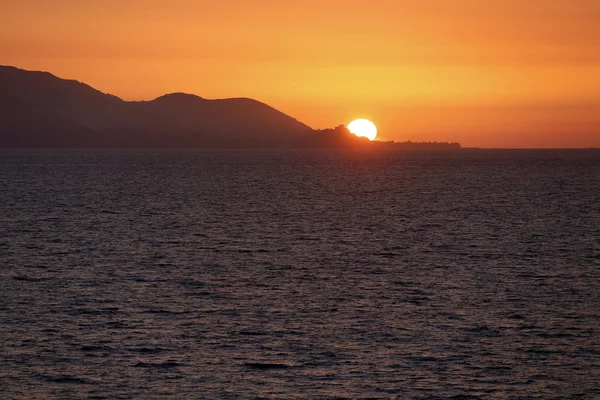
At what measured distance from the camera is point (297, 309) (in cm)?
4109

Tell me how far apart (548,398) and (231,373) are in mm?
11122

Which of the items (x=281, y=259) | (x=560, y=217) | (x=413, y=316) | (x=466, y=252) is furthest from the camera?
(x=560, y=217)

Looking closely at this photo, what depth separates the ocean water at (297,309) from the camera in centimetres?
2984

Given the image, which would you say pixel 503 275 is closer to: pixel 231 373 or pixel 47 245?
pixel 231 373

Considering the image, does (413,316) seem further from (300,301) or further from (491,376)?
(491,376)

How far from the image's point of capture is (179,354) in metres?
32.8

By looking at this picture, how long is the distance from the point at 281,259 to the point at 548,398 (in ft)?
106

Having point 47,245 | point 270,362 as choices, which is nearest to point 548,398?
point 270,362

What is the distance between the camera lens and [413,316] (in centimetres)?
3966

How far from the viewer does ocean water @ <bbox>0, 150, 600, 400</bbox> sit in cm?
2984

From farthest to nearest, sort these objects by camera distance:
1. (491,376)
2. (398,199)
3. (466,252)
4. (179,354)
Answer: (398,199) → (466,252) → (179,354) → (491,376)

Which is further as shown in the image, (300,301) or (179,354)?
(300,301)

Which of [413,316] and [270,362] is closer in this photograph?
[270,362]

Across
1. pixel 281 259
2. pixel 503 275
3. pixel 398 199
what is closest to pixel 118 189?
pixel 398 199
